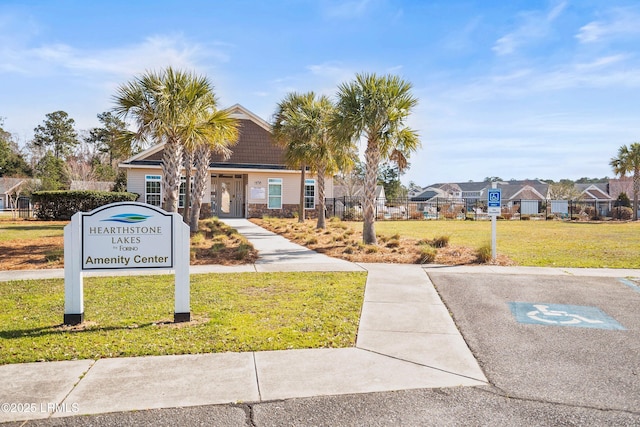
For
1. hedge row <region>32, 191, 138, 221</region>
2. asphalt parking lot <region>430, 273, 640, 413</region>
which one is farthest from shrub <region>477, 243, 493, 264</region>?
hedge row <region>32, 191, 138, 221</region>

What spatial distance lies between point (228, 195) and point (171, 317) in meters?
25.0

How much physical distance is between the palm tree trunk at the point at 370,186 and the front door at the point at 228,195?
16.9m

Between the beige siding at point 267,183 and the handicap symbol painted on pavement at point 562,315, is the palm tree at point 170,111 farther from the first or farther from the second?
the beige siding at point 267,183

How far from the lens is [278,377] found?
4.29 metres

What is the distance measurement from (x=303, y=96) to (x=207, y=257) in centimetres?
1273

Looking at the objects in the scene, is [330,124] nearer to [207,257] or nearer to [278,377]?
[207,257]

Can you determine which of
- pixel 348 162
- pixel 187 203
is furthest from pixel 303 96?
pixel 187 203

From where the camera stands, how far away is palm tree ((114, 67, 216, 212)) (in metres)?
14.0

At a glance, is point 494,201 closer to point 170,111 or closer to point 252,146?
point 170,111

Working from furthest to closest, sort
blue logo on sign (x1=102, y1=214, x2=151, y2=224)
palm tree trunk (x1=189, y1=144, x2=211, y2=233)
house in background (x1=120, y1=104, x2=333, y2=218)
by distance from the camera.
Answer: house in background (x1=120, y1=104, x2=333, y2=218) < palm tree trunk (x1=189, y1=144, x2=211, y2=233) < blue logo on sign (x1=102, y1=214, x2=151, y2=224)

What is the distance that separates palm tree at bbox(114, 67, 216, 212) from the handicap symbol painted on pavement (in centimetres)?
1066

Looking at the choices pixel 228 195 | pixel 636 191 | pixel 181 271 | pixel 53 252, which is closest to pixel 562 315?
pixel 181 271

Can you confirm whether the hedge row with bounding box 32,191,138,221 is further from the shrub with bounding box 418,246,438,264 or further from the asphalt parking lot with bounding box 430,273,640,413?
the asphalt parking lot with bounding box 430,273,640,413

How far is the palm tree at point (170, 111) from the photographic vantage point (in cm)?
1399
